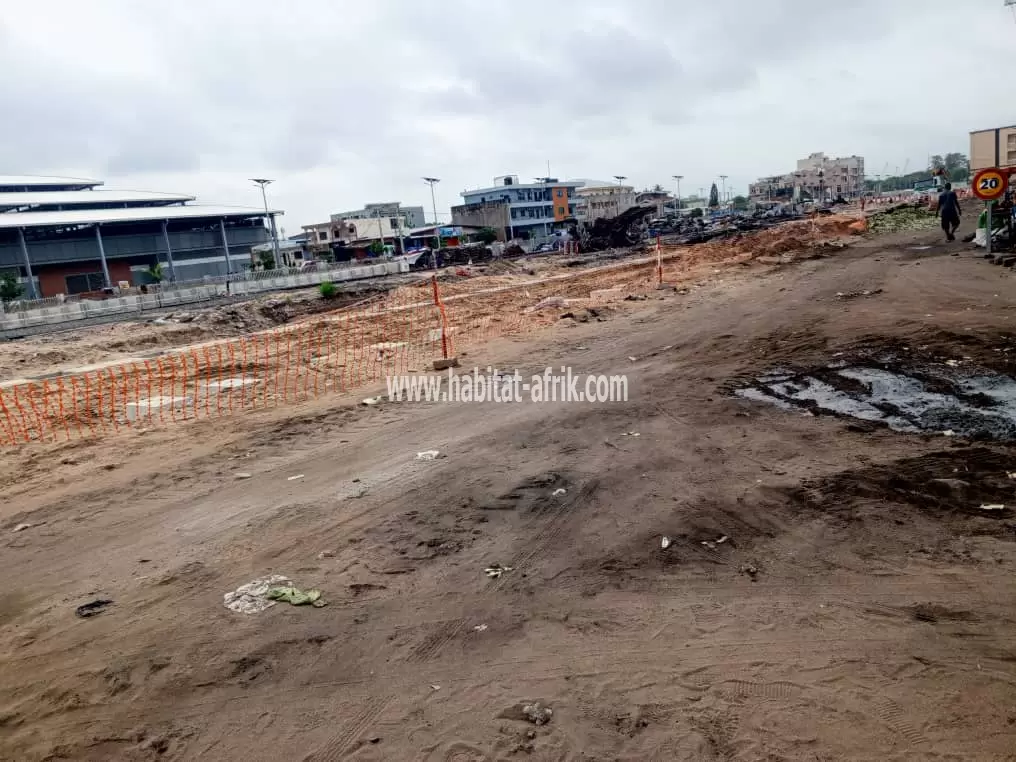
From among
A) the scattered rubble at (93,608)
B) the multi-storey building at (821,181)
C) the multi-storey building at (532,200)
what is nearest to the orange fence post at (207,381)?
the scattered rubble at (93,608)

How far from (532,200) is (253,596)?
8357cm

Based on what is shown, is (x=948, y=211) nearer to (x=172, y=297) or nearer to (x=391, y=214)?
(x=172, y=297)

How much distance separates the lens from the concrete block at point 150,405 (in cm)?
1015

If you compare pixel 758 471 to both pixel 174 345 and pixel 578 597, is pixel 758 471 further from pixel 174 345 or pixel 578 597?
pixel 174 345

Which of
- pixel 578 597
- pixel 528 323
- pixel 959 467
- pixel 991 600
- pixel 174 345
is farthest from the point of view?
pixel 174 345

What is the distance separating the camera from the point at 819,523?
4.50m

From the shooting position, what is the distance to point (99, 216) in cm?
4919

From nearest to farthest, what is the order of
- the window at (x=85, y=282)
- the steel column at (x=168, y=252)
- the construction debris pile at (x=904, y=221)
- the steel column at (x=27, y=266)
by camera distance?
the construction debris pile at (x=904, y=221), the steel column at (x=27, y=266), the window at (x=85, y=282), the steel column at (x=168, y=252)

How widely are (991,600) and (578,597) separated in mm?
2312

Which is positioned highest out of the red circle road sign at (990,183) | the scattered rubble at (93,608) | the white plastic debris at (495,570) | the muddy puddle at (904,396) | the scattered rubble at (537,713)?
the red circle road sign at (990,183)

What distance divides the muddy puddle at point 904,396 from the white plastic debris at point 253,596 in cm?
557

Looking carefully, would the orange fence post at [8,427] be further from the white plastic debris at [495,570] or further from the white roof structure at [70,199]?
the white roof structure at [70,199]

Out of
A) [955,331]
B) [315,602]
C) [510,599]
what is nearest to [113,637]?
[315,602]

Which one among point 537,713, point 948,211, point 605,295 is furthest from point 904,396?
point 948,211
